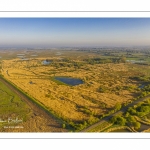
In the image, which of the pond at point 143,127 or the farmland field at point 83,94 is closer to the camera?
the pond at point 143,127

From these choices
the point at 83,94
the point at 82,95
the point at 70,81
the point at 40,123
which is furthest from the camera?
the point at 70,81

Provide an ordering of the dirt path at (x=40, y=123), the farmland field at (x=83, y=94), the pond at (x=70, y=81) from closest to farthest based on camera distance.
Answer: the dirt path at (x=40, y=123) → the farmland field at (x=83, y=94) → the pond at (x=70, y=81)

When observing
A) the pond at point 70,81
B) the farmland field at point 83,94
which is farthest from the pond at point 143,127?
the pond at point 70,81

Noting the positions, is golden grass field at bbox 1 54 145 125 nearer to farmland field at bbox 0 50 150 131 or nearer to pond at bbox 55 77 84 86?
farmland field at bbox 0 50 150 131

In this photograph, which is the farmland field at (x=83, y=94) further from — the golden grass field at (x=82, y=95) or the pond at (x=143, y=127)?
the pond at (x=143, y=127)

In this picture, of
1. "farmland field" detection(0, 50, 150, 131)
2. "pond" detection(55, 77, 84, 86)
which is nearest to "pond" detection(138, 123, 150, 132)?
"farmland field" detection(0, 50, 150, 131)

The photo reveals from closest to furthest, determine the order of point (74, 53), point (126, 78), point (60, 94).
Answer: point (60, 94) → point (126, 78) → point (74, 53)

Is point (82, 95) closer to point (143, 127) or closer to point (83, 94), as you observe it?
point (83, 94)

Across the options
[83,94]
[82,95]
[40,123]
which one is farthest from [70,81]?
[40,123]

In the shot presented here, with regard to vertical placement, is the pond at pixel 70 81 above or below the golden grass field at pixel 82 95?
above
